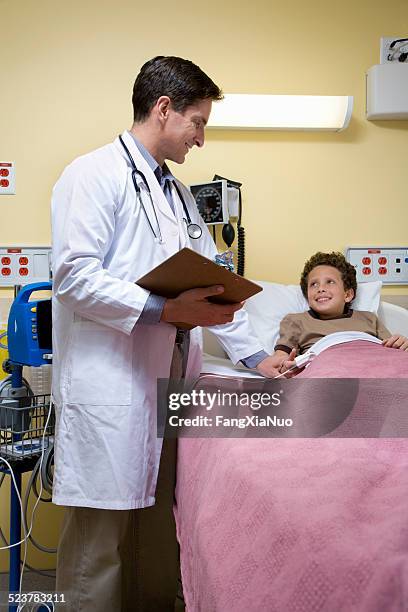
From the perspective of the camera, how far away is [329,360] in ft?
5.56

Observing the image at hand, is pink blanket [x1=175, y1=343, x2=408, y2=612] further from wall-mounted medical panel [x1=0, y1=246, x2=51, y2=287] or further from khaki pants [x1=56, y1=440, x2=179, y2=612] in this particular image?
wall-mounted medical panel [x1=0, y1=246, x2=51, y2=287]

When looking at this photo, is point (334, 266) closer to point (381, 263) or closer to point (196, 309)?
point (381, 263)

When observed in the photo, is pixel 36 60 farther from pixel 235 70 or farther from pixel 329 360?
pixel 329 360

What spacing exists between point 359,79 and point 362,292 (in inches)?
35.3

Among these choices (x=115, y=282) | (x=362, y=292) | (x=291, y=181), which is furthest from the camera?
(x=291, y=181)

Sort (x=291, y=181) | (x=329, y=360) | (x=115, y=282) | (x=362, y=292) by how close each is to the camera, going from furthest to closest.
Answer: (x=291, y=181) < (x=362, y=292) < (x=329, y=360) < (x=115, y=282)

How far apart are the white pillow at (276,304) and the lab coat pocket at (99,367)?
0.78 meters

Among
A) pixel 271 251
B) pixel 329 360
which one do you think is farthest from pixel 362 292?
pixel 329 360

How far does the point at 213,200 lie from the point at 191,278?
1.01 m

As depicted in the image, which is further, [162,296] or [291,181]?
[291,181]

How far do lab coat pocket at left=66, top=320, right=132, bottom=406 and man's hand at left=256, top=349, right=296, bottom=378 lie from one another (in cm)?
52

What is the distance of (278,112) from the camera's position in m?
2.53

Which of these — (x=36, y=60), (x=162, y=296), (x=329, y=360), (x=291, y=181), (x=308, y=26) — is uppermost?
(x=308, y=26)

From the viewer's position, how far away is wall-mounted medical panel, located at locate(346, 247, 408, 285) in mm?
2660
